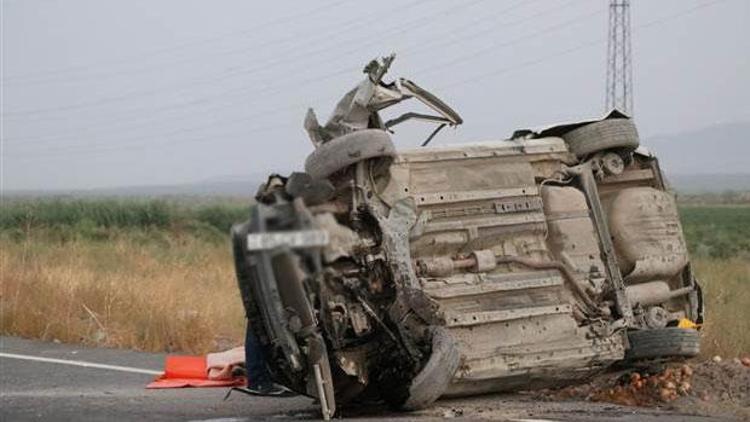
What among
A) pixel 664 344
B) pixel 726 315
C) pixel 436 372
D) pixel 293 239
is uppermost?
pixel 293 239

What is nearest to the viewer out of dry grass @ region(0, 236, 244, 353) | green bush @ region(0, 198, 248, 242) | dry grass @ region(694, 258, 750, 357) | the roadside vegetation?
dry grass @ region(694, 258, 750, 357)

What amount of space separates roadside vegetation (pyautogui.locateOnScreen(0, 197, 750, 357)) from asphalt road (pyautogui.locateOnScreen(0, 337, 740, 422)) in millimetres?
1367

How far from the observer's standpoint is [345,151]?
5.97 m

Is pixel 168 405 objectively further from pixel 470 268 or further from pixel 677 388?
pixel 677 388

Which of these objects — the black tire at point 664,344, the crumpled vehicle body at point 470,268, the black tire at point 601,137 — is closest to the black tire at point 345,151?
the crumpled vehicle body at point 470,268

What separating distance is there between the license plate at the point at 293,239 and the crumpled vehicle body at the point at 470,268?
274cm

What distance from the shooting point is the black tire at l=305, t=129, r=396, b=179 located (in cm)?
597

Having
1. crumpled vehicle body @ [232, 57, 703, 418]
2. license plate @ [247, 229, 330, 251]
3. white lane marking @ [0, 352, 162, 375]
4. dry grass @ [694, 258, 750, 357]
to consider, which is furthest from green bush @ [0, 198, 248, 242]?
license plate @ [247, 229, 330, 251]

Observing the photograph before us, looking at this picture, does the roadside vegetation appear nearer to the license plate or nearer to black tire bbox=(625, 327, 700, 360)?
black tire bbox=(625, 327, 700, 360)

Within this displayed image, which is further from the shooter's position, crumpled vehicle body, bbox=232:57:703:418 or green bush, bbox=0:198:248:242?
green bush, bbox=0:198:248:242

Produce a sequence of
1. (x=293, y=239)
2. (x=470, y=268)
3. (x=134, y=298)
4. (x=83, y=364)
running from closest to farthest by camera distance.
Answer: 1. (x=293, y=239)
2. (x=470, y=268)
3. (x=83, y=364)
4. (x=134, y=298)

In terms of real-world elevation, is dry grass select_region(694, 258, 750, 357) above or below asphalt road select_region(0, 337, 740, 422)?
below

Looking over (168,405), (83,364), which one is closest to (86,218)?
(83,364)

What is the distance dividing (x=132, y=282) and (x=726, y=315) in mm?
6503
